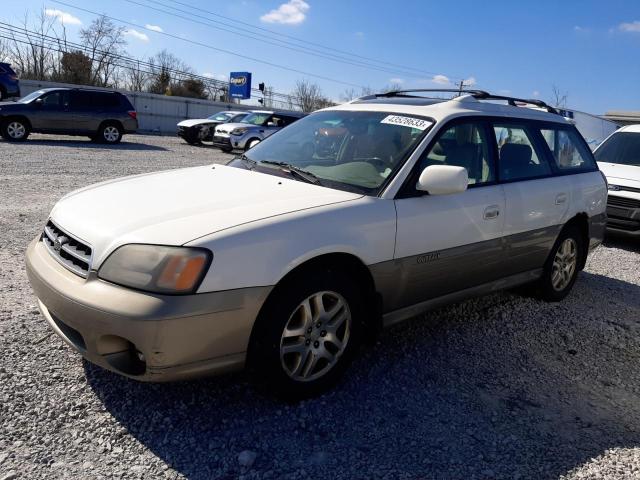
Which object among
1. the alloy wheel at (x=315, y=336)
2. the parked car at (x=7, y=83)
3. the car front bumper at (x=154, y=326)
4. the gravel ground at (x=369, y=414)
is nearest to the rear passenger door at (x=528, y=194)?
the gravel ground at (x=369, y=414)

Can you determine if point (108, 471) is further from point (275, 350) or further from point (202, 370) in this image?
point (275, 350)

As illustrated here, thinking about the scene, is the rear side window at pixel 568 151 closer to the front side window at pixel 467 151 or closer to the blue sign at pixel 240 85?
the front side window at pixel 467 151

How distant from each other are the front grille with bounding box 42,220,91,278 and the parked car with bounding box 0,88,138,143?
47.6 ft

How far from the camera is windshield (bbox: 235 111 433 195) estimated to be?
132 inches

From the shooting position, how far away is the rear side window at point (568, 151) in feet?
15.4

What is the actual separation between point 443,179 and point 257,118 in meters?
16.8

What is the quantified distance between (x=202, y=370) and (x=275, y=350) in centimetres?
38

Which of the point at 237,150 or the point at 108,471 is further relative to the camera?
the point at 237,150

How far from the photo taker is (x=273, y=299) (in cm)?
265

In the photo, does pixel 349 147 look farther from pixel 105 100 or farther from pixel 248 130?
pixel 105 100

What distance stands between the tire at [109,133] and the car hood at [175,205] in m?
14.8

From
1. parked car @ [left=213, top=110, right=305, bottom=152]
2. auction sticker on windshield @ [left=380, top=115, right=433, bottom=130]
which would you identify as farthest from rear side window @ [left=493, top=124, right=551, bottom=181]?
parked car @ [left=213, top=110, right=305, bottom=152]

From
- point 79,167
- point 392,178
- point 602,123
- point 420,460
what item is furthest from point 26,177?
point 602,123

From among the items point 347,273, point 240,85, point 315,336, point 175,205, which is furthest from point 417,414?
point 240,85
